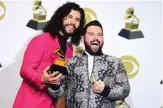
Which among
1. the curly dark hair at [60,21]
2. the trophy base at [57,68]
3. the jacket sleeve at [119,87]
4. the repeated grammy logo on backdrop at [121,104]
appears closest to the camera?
the trophy base at [57,68]

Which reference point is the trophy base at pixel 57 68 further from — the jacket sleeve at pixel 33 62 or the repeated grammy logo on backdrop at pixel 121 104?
the repeated grammy logo on backdrop at pixel 121 104

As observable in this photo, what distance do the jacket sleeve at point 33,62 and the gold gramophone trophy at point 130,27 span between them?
2.25 ft

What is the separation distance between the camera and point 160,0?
80.6 inches

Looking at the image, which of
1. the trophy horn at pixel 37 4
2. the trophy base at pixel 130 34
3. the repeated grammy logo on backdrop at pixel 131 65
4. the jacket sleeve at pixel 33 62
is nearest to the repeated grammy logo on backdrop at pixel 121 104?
the repeated grammy logo on backdrop at pixel 131 65

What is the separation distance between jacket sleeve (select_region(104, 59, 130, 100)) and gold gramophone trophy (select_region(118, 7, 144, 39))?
54cm

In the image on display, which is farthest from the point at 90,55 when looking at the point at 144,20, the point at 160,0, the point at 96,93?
the point at 160,0

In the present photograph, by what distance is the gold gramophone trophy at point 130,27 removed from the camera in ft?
6.61

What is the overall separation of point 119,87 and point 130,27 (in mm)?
683

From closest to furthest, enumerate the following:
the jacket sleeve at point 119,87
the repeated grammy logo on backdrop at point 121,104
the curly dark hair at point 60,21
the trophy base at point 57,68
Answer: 1. the trophy base at point 57,68
2. the jacket sleeve at point 119,87
3. the curly dark hair at point 60,21
4. the repeated grammy logo on backdrop at point 121,104

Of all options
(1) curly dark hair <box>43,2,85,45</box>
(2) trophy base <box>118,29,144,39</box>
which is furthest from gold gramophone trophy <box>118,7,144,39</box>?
(1) curly dark hair <box>43,2,85,45</box>

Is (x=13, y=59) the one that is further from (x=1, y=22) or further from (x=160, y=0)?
(x=160, y=0)

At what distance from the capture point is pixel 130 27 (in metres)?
2.02

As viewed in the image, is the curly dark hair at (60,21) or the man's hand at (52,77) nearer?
the man's hand at (52,77)

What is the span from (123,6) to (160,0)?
0.88 feet
